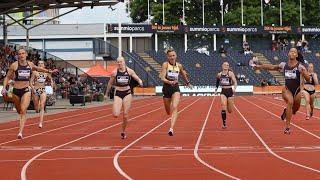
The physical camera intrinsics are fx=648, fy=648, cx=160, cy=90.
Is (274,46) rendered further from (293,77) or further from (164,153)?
(164,153)

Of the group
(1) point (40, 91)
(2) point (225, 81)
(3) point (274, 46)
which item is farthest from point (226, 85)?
(3) point (274, 46)

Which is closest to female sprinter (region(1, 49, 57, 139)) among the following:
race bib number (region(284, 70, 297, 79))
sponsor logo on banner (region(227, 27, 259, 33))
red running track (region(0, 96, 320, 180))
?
red running track (region(0, 96, 320, 180))

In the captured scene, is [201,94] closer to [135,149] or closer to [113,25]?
[113,25]

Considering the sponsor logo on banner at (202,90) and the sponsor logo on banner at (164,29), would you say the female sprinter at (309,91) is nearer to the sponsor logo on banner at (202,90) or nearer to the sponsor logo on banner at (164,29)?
the sponsor logo on banner at (202,90)

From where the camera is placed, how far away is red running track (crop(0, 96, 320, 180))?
30.4 feet

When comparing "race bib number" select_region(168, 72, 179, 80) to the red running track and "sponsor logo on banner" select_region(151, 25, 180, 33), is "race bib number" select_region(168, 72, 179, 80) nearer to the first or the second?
the red running track

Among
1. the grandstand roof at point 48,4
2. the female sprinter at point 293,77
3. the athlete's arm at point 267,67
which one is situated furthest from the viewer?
the grandstand roof at point 48,4

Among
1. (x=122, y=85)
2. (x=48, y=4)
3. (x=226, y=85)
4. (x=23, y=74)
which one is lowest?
(x=226, y=85)

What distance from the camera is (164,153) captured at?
11922 millimetres

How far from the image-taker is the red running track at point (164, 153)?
927cm

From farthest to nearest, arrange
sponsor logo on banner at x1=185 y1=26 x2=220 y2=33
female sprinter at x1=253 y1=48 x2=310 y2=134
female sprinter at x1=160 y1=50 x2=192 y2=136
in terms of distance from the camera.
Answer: sponsor logo on banner at x1=185 y1=26 x2=220 y2=33
female sprinter at x1=160 y1=50 x2=192 y2=136
female sprinter at x1=253 y1=48 x2=310 y2=134

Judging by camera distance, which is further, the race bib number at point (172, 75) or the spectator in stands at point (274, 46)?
the spectator in stands at point (274, 46)

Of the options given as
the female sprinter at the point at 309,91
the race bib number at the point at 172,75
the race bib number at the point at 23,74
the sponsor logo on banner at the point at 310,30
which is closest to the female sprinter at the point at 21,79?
the race bib number at the point at 23,74

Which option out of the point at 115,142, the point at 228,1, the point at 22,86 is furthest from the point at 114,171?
the point at 228,1
